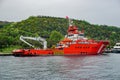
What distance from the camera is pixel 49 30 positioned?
118m

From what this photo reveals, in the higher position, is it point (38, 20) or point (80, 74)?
point (38, 20)

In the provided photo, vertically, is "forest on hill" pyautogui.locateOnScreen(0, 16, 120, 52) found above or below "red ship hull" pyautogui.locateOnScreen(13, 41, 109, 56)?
above

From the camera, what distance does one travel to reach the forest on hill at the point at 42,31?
302 ft

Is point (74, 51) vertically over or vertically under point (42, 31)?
under

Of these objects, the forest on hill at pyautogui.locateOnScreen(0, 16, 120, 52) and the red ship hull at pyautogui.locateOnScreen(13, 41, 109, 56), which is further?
the forest on hill at pyautogui.locateOnScreen(0, 16, 120, 52)

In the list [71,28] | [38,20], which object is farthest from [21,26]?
[71,28]

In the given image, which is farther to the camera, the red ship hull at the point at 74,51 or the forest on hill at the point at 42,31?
the forest on hill at the point at 42,31

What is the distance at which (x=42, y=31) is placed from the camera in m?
114

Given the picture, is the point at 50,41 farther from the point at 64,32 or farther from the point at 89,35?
the point at 89,35

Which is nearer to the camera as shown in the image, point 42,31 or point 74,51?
point 74,51

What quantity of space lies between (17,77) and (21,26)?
8854 centimetres

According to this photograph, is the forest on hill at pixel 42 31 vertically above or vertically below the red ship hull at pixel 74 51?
above

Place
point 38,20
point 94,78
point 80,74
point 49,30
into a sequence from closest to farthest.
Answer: point 94,78 < point 80,74 < point 49,30 < point 38,20

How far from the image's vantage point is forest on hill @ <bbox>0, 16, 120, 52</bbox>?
91938mm
